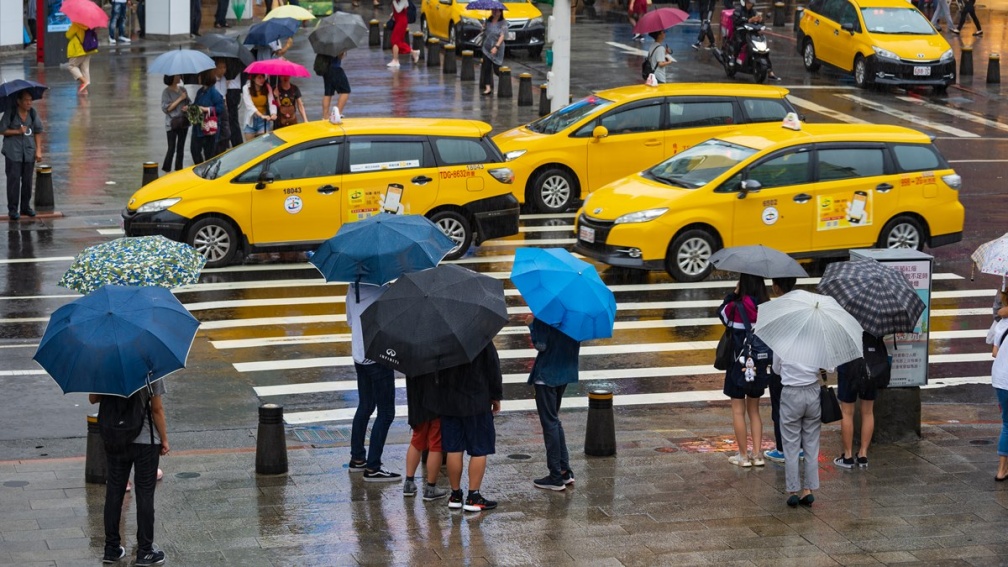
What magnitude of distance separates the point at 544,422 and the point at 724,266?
1847mm

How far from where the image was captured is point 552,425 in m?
11.1

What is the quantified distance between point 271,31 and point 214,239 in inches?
369

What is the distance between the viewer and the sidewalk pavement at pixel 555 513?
9883 mm

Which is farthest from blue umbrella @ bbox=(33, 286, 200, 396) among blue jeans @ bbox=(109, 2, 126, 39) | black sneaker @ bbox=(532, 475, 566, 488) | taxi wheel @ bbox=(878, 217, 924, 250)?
blue jeans @ bbox=(109, 2, 126, 39)

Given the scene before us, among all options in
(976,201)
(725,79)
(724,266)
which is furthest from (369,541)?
(725,79)

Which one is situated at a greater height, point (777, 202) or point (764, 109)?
point (764, 109)

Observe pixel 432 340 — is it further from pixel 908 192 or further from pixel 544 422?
pixel 908 192

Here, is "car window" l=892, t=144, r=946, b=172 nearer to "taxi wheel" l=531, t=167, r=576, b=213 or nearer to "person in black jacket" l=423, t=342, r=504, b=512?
"taxi wheel" l=531, t=167, r=576, b=213

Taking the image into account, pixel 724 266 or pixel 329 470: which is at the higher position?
pixel 724 266

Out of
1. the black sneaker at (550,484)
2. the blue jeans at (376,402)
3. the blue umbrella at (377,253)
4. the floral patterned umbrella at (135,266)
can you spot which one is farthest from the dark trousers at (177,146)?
the black sneaker at (550,484)

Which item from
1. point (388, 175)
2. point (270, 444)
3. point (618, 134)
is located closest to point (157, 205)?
point (388, 175)

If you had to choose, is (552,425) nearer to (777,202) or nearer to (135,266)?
(135,266)

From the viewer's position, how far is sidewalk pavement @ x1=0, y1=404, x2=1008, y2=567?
389 inches

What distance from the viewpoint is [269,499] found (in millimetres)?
10922
